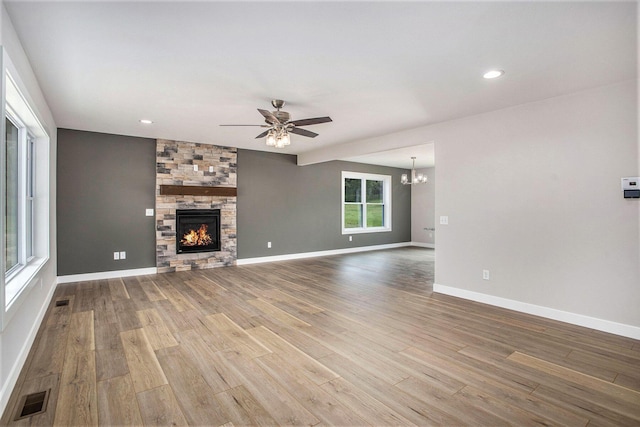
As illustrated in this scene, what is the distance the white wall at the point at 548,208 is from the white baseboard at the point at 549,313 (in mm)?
10

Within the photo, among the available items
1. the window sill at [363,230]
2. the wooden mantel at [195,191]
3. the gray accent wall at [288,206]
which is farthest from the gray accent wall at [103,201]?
the window sill at [363,230]

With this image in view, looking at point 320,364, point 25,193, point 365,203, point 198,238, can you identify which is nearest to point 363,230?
point 365,203

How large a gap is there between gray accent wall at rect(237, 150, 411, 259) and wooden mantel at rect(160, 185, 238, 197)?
1.24 ft

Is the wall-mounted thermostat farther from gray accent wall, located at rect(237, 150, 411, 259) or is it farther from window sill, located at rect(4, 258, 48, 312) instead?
gray accent wall, located at rect(237, 150, 411, 259)

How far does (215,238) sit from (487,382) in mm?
5566

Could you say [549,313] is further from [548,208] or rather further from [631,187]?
[631,187]

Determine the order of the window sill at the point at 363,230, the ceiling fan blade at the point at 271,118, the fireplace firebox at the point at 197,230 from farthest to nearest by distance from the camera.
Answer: the window sill at the point at 363,230 < the fireplace firebox at the point at 197,230 < the ceiling fan blade at the point at 271,118

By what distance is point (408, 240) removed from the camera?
10.5 m

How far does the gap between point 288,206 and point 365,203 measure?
2.69m

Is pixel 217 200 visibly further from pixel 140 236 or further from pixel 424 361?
pixel 424 361

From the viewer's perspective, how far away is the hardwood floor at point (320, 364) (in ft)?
6.48

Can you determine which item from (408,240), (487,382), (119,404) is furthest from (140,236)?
(408,240)

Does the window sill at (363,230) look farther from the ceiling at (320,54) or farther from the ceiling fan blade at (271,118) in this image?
the ceiling fan blade at (271,118)

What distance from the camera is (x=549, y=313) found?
365 cm
